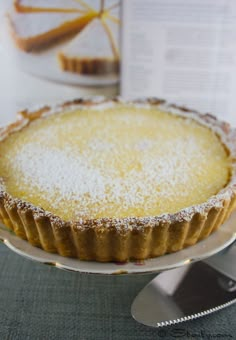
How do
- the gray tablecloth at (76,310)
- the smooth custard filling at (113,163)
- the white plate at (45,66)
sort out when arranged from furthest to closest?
the white plate at (45,66)
the smooth custard filling at (113,163)
the gray tablecloth at (76,310)

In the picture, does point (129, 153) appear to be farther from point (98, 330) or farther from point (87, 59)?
point (87, 59)

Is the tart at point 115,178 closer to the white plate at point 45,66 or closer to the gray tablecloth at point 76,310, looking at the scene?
the gray tablecloth at point 76,310

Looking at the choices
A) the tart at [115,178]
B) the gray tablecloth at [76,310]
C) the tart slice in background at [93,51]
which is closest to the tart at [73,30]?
the tart slice in background at [93,51]

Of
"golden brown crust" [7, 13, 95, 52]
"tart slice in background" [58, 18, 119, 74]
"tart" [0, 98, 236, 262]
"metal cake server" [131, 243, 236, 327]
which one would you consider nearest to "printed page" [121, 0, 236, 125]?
"tart slice in background" [58, 18, 119, 74]

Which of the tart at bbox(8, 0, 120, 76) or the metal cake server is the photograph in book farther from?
the metal cake server

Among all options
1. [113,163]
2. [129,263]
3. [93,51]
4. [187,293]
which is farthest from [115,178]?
[93,51]

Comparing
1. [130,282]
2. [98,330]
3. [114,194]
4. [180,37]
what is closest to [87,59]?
[180,37]

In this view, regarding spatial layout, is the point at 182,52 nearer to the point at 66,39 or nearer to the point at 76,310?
the point at 66,39
